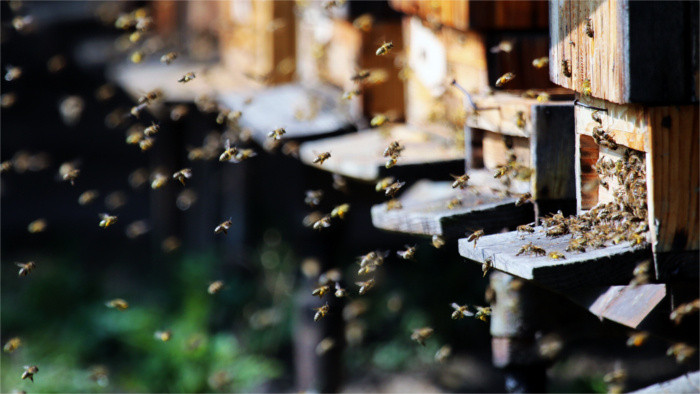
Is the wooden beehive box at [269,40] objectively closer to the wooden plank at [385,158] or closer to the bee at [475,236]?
the wooden plank at [385,158]

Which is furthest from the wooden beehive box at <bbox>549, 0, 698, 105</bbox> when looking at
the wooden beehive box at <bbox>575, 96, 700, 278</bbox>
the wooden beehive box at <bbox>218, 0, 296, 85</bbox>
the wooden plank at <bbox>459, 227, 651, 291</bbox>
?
the wooden beehive box at <bbox>218, 0, 296, 85</bbox>

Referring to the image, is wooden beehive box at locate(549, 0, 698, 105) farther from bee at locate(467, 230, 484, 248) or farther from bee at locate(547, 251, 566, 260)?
bee at locate(467, 230, 484, 248)

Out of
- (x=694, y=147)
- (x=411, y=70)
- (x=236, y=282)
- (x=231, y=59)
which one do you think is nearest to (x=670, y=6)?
(x=694, y=147)

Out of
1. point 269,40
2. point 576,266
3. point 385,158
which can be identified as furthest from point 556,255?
point 269,40

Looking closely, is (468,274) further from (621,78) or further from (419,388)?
(621,78)

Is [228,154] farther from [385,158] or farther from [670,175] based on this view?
[670,175]

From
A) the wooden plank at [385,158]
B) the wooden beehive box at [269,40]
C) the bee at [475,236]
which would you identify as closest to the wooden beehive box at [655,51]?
the bee at [475,236]
